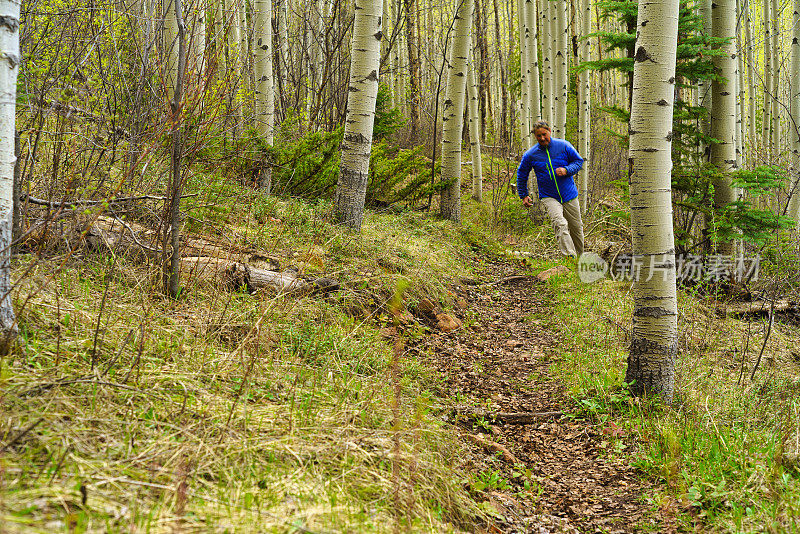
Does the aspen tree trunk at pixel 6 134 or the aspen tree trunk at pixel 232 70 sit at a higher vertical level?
the aspen tree trunk at pixel 232 70

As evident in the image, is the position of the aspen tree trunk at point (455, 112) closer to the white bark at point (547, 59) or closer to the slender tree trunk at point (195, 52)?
the white bark at point (547, 59)

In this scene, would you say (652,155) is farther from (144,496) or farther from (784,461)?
(144,496)

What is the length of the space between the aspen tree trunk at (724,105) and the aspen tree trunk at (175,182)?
6806mm

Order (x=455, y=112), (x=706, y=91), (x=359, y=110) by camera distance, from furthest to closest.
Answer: (x=455, y=112), (x=706, y=91), (x=359, y=110)

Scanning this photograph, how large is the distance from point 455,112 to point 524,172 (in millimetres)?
2352

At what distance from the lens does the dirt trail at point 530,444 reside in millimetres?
2973

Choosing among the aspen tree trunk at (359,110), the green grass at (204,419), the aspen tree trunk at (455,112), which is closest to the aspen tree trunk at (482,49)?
the aspen tree trunk at (455,112)

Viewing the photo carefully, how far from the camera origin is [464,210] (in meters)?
12.4

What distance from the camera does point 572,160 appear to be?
829cm

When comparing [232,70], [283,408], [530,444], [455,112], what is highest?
[455,112]

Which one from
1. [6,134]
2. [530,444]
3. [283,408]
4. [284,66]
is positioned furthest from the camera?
[284,66]

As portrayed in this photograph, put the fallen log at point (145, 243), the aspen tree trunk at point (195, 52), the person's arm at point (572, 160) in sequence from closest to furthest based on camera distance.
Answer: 1. the aspen tree trunk at point (195, 52)
2. the fallen log at point (145, 243)
3. the person's arm at point (572, 160)

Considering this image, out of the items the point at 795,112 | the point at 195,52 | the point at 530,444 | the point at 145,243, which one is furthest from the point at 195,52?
Result: the point at 795,112

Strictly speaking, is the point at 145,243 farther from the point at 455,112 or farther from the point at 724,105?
the point at 724,105
